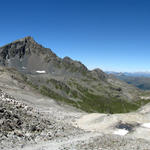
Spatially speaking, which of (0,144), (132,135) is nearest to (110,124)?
(132,135)

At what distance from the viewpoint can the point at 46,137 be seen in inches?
1036

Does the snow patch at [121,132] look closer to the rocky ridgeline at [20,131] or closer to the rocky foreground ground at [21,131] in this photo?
the rocky foreground ground at [21,131]

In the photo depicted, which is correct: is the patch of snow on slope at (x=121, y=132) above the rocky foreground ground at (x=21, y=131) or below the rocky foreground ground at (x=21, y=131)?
below

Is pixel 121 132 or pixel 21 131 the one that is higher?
pixel 21 131

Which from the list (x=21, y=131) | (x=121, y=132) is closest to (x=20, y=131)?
(x=21, y=131)

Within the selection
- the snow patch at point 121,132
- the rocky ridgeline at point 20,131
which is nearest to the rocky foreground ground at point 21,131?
the rocky ridgeline at point 20,131

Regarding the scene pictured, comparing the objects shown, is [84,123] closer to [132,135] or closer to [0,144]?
[132,135]

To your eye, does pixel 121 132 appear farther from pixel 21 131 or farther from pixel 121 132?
pixel 21 131

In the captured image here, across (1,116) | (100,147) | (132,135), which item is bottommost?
(132,135)

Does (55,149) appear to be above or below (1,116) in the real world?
below

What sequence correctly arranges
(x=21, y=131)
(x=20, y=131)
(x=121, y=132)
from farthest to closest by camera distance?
(x=121, y=132), (x=21, y=131), (x=20, y=131)

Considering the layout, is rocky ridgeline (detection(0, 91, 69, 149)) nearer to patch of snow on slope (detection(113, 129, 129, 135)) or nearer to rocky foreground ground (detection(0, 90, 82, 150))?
rocky foreground ground (detection(0, 90, 82, 150))

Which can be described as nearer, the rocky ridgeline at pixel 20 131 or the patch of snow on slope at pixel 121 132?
the rocky ridgeline at pixel 20 131

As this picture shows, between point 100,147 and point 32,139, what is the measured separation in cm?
912
